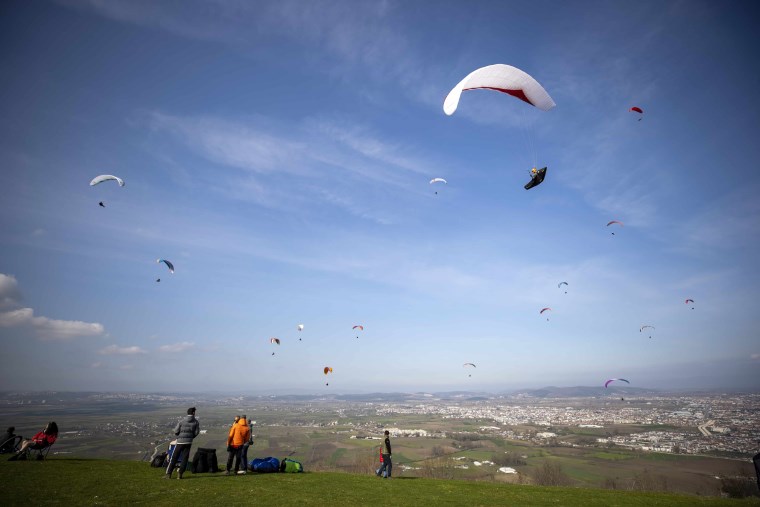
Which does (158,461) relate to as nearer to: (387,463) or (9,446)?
(9,446)

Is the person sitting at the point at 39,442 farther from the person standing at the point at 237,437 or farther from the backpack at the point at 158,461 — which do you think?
the person standing at the point at 237,437

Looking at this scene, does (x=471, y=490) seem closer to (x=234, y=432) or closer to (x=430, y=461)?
(x=234, y=432)

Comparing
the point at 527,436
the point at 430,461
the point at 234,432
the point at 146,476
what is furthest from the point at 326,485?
the point at 527,436

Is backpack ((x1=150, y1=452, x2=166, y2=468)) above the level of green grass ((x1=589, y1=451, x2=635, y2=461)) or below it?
above

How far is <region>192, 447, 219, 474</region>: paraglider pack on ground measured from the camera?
1266cm

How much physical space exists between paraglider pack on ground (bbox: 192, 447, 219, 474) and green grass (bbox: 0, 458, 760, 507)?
2.17ft

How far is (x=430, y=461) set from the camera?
5947cm

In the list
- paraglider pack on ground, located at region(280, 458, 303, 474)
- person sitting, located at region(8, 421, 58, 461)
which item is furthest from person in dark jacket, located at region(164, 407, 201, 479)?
person sitting, located at region(8, 421, 58, 461)

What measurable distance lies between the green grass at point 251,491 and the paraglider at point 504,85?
17.8 meters

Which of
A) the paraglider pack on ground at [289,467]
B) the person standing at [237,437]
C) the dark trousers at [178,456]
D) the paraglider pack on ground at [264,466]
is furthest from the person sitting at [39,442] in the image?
the paraglider pack on ground at [289,467]

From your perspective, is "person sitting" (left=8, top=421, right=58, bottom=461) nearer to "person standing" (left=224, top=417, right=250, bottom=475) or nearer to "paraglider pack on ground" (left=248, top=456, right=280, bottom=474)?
"person standing" (left=224, top=417, right=250, bottom=475)

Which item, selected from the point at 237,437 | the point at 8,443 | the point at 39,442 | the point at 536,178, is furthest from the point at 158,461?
the point at 536,178

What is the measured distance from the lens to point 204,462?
1283 cm

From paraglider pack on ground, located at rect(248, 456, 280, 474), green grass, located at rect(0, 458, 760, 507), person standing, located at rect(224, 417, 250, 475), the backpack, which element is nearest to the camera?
green grass, located at rect(0, 458, 760, 507)
